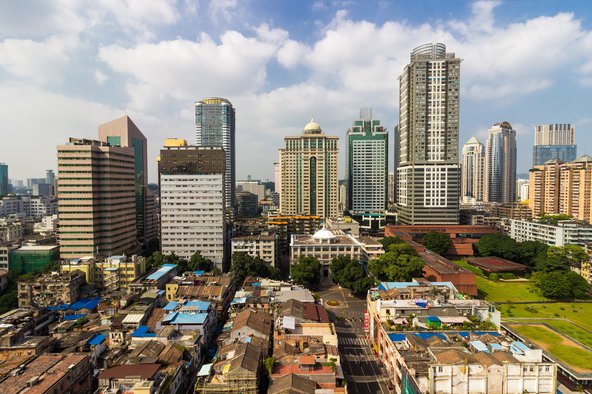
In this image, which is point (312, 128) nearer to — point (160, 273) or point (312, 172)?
point (312, 172)

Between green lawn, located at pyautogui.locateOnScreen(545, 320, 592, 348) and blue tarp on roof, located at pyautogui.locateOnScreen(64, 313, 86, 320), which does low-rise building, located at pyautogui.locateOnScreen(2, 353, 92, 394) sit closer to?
blue tarp on roof, located at pyautogui.locateOnScreen(64, 313, 86, 320)

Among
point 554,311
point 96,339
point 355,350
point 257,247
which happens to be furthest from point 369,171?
point 96,339

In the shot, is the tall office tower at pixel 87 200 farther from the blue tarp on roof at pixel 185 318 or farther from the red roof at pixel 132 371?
the red roof at pixel 132 371

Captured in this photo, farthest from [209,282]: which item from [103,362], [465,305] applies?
[465,305]

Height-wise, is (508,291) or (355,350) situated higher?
(508,291)

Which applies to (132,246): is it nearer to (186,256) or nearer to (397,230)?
(186,256)

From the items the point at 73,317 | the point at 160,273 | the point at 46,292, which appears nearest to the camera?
the point at 73,317
